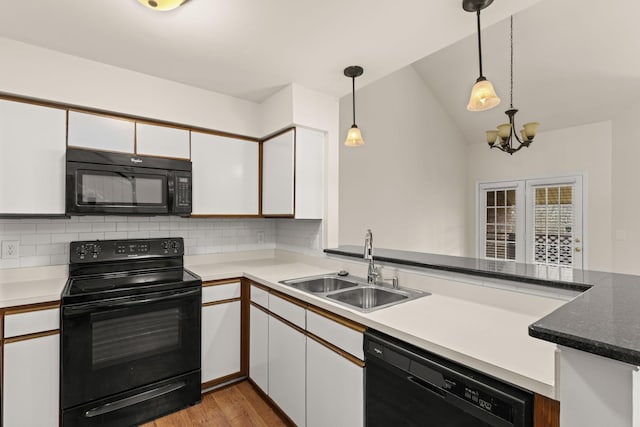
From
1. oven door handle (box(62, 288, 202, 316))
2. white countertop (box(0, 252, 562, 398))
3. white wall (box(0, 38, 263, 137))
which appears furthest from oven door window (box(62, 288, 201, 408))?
white wall (box(0, 38, 263, 137))

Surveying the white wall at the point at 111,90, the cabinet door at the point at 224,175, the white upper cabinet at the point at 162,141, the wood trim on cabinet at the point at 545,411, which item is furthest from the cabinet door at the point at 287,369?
the white wall at the point at 111,90

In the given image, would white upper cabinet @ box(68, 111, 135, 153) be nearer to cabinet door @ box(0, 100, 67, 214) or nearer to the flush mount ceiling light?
cabinet door @ box(0, 100, 67, 214)

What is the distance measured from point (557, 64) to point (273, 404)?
4.46 metres

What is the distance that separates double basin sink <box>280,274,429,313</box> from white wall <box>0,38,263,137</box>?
4.62ft

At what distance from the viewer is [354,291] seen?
6.48 feet

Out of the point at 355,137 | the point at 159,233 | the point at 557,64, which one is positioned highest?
the point at 557,64

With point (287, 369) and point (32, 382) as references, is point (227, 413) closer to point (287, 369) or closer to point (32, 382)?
point (287, 369)

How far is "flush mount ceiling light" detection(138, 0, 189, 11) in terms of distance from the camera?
1.42m

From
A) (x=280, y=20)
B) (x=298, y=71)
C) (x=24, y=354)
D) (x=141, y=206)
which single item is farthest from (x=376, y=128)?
(x=24, y=354)

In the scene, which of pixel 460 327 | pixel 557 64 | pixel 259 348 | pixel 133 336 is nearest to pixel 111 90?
pixel 133 336

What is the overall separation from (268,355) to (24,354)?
130 centimetres

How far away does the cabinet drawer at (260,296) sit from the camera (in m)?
2.14

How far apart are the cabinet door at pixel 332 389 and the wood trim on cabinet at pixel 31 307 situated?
4.59 feet

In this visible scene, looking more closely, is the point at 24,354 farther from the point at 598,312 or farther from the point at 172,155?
the point at 598,312
